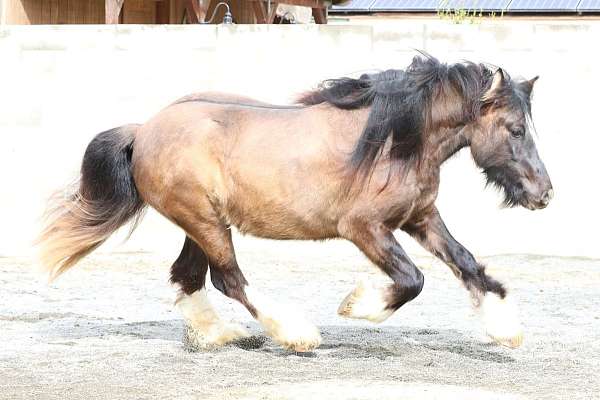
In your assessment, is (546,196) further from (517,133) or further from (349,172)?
(349,172)

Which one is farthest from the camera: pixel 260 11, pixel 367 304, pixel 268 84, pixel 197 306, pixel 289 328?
pixel 260 11

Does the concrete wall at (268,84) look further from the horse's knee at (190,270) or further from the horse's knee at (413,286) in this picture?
the horse's knee at (413,286)

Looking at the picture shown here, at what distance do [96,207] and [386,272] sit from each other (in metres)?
1.85

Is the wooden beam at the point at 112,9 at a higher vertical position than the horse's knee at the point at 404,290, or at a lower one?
higher

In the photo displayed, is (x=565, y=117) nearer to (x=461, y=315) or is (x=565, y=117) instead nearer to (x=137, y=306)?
(x=461, y=315)

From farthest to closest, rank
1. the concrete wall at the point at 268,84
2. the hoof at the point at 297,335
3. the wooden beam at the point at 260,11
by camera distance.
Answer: the wooden beam at the point at 260,11
the concrete wall at the point at 268,84
the hoof at the point at 297,335

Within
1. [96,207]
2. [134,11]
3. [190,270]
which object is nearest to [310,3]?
[134,11]

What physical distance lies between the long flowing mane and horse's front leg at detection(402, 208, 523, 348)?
1.45 feet

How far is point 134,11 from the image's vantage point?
55.1ft

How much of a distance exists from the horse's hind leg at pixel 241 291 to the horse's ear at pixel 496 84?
1.47 meters

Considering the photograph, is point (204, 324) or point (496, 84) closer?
point (496, 84)

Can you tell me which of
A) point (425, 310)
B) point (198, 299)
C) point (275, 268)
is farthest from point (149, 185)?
point (275, 268)

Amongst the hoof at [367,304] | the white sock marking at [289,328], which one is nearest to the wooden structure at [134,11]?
the white sock marking at [289,328]

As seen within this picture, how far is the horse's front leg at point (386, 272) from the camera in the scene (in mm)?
5422
